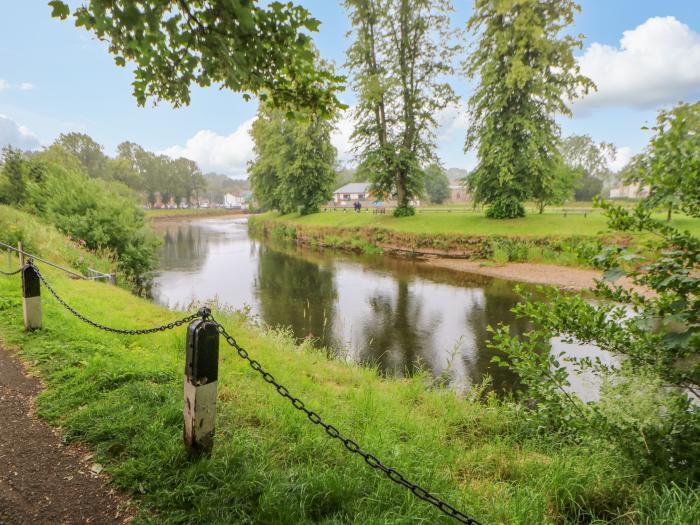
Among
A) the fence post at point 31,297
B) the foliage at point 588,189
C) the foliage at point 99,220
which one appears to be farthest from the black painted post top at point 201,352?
the foliage at point 588,189

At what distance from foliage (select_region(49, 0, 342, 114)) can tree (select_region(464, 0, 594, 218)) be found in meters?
21.3

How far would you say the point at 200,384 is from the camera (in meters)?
2.58

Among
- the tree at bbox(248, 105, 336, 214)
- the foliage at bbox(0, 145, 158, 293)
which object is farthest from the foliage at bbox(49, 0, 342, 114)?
the tree at bbox(248, 105, 336, 214)

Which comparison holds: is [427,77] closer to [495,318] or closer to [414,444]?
[495,318]

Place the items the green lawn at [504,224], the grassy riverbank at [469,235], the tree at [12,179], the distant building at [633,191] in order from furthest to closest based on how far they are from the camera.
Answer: the tree at [12,179], the green lawn at [504,224], the grassy riverbank at [469,235], the distant building at [633,191]

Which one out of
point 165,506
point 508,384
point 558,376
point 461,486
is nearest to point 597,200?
point 558,376

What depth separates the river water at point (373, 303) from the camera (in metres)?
8.69

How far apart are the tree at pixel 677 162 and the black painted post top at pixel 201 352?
11.7ft

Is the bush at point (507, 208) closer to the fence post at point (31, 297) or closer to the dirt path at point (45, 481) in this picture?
the fence post at point (31, 297)

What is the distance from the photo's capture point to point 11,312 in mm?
6105

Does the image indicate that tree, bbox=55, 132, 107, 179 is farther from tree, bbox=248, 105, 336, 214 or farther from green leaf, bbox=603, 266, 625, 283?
green leaf, bbox=603, 266, 625, 283

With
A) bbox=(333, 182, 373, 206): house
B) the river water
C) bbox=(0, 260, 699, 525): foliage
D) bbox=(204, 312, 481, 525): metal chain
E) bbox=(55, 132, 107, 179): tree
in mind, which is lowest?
the river water

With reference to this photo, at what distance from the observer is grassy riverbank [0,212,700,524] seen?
7.88 feet

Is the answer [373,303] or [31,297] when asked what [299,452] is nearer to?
[31,297]
